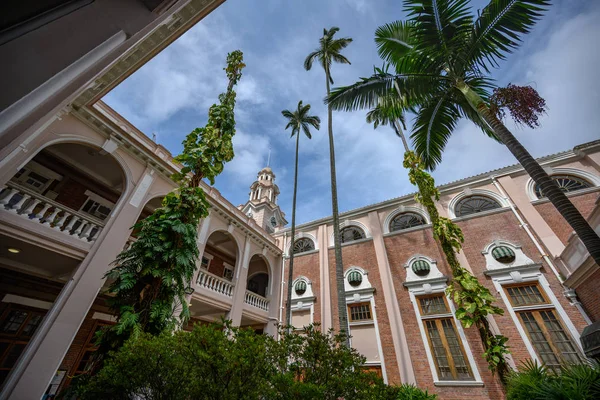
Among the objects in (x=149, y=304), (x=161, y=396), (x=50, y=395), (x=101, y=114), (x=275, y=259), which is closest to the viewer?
(x=161, y=396)

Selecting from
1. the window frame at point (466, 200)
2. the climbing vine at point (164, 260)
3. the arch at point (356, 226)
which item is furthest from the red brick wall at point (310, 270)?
the climbing vine at point (164, 260)

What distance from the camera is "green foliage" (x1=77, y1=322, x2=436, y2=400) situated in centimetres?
272

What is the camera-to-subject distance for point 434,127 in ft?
27.7

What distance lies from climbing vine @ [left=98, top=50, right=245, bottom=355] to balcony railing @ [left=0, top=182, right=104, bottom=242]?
305 cm

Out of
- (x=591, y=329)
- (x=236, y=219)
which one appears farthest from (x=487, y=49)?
(x=236, y=219)

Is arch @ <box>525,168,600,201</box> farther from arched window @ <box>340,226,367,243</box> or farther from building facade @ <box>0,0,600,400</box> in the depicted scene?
arched window @ <box>340,226,367,243</box>

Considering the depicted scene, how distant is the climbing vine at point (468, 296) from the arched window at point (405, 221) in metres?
3.10

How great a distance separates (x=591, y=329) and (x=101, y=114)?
14.7m

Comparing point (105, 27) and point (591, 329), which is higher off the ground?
point (105, 27)

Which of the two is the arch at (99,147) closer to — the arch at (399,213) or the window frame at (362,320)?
the window frame at (362,320)

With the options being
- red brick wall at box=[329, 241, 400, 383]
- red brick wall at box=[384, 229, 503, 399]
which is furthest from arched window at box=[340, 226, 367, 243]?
red brick wall at box=[384, 229, 503, 399]

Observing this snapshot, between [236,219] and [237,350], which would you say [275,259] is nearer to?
[236,219]

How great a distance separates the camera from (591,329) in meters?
5.18

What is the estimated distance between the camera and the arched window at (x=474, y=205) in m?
12.2
